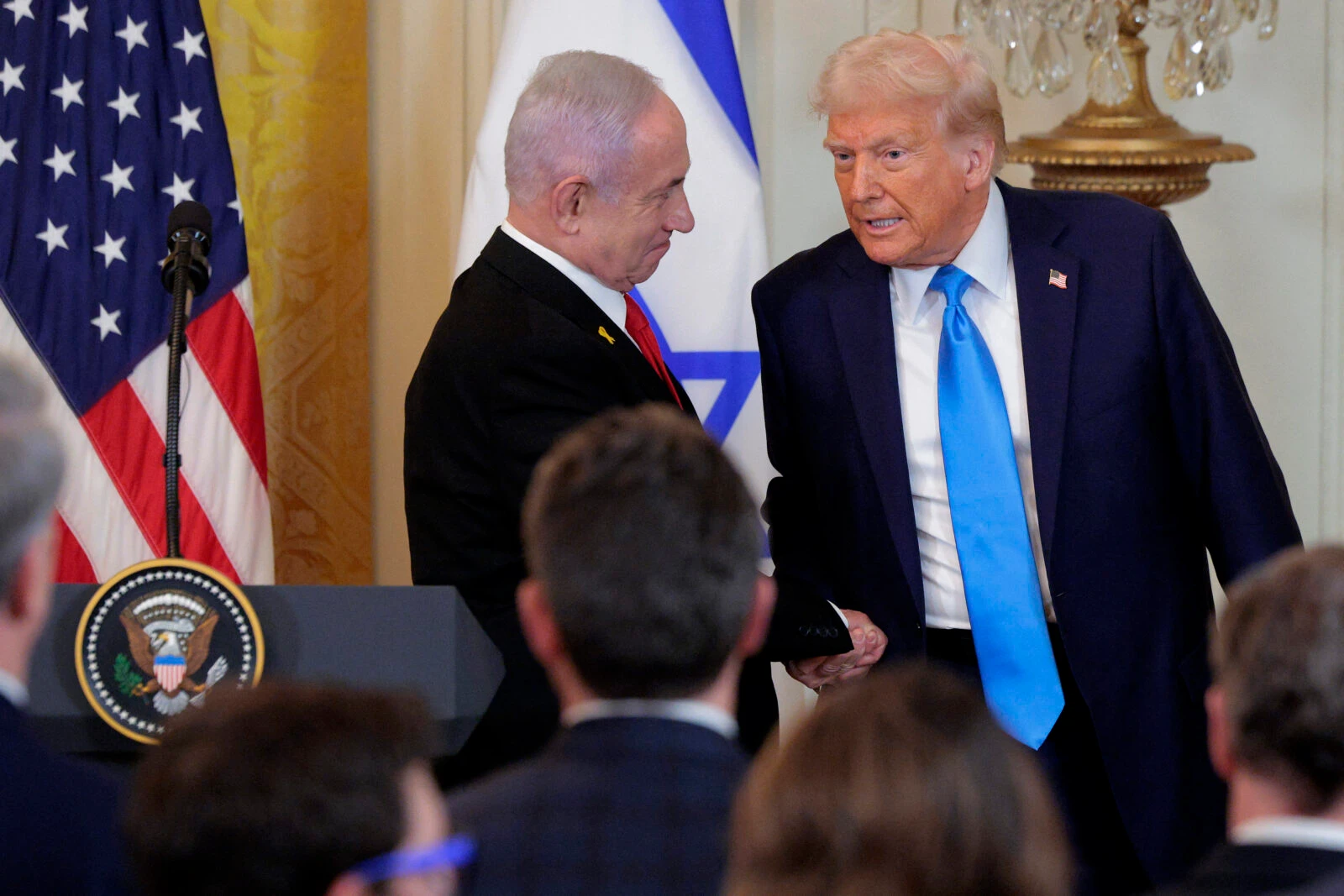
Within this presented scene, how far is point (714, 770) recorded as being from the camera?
138 centimetres

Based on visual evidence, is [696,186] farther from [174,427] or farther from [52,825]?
[52,825]

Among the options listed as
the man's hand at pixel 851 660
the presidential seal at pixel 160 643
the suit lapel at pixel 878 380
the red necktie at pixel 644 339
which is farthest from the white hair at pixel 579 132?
the presidential seal at pixel 160 643

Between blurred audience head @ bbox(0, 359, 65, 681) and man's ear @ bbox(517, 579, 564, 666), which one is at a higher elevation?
blurred audience head @ bbox(0, 359, 65, 681)

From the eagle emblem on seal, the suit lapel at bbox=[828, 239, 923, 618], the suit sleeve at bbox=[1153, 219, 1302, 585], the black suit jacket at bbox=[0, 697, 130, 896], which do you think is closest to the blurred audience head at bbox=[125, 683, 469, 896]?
the black suit jacket at bbox=[0, 697, 130, 896]

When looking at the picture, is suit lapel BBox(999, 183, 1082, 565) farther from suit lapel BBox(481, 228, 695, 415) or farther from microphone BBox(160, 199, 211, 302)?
microphone BBox(160, 199, 211, 302)

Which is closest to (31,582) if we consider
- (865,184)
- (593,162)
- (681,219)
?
(593,162)

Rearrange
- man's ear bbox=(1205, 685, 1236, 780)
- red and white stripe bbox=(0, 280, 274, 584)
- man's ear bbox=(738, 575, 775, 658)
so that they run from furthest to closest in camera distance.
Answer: red and white stripe bbox=(0, 280, 274, 584) < man's ear bbox=(738, 575, 775, 658) < man's ear bbox=(1205, 685, 1236, 780)

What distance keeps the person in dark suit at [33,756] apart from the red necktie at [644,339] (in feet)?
5.55

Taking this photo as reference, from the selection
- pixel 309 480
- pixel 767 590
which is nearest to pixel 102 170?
pixel 309 480

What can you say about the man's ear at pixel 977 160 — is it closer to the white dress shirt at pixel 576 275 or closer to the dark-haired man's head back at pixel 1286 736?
the white dress shirt at pixel 576 275

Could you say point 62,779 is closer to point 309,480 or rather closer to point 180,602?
point 180,602

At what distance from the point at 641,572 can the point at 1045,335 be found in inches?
66.0

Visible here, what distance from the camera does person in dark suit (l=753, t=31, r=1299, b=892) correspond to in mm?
2869

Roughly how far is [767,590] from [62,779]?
2.01ft
